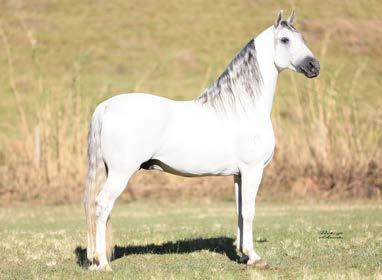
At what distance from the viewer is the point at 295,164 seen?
15.9m

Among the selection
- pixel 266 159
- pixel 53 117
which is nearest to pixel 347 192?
pixel 53 117

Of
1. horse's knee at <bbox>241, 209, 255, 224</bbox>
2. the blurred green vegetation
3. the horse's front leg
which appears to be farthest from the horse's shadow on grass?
the blurred green vegetation

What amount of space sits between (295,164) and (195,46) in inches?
838

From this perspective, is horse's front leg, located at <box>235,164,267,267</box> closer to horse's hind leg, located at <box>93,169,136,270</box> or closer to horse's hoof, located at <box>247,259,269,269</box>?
horse's hoof, located at <box>247,259,269,269</box>

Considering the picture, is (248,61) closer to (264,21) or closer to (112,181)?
(112,181)

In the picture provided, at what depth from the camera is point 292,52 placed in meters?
7.66

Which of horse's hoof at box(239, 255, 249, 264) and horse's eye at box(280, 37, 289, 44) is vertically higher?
horse's eye at box(280, 37, 289, 44)

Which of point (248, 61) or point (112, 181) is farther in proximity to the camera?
point (248, 61)

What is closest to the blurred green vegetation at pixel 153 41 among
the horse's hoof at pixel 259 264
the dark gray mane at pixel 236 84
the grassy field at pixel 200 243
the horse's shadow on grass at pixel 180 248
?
the grassy field at pixel 200 243

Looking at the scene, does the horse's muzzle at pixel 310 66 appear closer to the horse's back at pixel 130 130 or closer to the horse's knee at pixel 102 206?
the horse's back at pixel 130 130

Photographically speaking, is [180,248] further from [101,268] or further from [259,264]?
[101,268]

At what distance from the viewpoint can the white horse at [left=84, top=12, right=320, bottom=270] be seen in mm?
7066

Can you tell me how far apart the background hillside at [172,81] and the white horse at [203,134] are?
23.6ft

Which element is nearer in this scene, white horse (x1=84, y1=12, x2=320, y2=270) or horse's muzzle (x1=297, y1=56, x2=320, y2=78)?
white horse (x1=84, y1=12, x2=320, y2=270)
